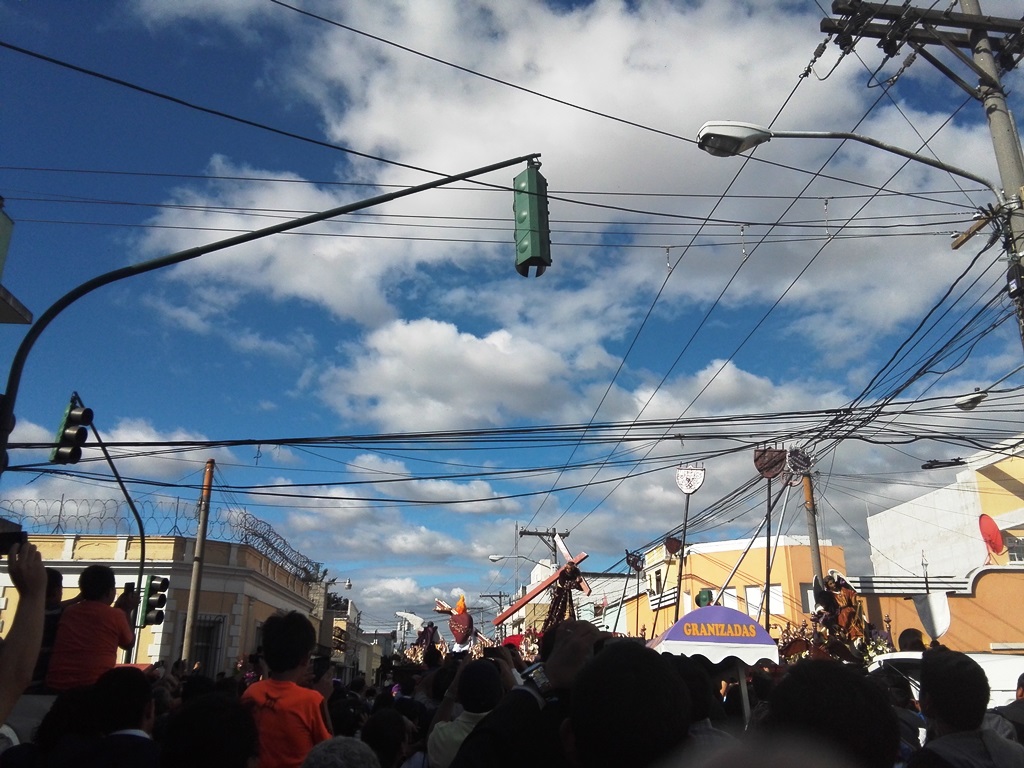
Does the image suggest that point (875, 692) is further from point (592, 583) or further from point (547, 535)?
point (592, 583)

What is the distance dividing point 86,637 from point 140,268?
13.5ft

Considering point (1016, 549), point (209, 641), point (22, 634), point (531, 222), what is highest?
point (531, 222)

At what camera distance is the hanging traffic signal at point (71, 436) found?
10383 mm

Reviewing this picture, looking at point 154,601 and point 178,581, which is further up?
point 178,581

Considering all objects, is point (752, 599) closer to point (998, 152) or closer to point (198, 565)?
point (198, 565)

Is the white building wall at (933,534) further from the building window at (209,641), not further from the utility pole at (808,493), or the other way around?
the building window at (209,641)

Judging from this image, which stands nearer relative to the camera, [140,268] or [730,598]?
[140,268]

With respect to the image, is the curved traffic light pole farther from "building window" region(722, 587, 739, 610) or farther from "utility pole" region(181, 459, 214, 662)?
"building window" region(722, 587, 739, 610)

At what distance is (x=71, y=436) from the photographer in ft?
34.1

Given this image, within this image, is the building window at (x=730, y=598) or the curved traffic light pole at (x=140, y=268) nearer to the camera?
the curved traffic light pole at (x=140, y=268)

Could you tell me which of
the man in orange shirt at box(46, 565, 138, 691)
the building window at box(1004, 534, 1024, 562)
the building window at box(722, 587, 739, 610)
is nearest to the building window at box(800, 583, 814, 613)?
the building window at box(722, 587, 739, 610)

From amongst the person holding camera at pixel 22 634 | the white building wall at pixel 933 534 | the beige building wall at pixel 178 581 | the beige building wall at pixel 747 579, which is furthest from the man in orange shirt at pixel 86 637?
the white building wall at pixel 933 534

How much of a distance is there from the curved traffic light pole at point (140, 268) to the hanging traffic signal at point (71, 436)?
267cm

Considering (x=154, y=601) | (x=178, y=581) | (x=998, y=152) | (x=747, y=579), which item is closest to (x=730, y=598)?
(x=747, y=579)
